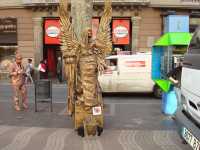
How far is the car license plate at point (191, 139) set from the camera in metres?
5.61

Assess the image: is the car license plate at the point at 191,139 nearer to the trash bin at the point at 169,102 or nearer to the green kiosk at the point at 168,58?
the green kiosk at the point at 168,58

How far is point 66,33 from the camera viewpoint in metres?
9.72

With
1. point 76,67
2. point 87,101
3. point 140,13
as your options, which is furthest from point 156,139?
point 140,13

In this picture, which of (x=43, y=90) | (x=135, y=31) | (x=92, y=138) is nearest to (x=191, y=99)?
(x=92, y=138)

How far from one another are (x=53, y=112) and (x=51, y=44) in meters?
17.3

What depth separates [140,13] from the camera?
95.6 ft

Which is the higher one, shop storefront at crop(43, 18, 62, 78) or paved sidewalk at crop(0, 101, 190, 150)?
shop storefront at crop(43, 18, 62, 78)

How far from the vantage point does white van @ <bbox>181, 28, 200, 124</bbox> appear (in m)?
5.65

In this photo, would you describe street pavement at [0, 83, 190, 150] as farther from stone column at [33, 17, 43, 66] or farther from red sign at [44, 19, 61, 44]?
red sign at [44, 19, 61, 44]

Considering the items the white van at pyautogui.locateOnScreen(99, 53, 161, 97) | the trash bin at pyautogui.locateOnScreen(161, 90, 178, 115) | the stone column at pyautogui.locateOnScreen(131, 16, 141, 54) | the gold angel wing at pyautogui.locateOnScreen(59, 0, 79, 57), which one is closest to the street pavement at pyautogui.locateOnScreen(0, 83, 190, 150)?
the trash bin at pyautogui.locateOnScreen(161, 90, 178, 115)

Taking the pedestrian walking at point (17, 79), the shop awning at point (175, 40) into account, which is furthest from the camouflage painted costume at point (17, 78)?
the shop awning at point (175, 40)

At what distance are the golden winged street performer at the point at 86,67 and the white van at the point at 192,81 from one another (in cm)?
326

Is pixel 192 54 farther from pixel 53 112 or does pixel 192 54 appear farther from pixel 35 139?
pixel 53 112

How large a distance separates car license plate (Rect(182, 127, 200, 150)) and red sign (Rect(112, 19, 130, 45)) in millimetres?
23514
